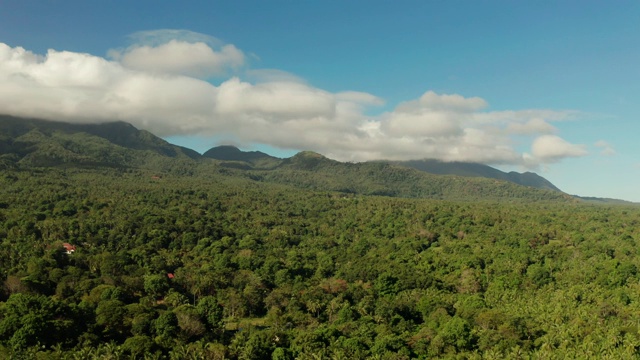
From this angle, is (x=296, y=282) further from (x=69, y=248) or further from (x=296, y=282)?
(x=69, y=248)

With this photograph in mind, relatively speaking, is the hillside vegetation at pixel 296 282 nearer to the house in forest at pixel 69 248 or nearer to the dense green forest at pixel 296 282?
the dense green forest at pixel 296 282

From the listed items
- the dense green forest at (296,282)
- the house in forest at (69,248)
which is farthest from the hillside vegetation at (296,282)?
the house in forest at (69,248)

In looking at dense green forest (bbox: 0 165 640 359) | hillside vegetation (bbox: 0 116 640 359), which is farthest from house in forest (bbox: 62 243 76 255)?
dense green forest (bbox: 0 165 640 359)

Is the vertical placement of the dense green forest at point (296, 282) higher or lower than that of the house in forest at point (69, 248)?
higher

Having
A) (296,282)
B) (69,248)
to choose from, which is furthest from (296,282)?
(69,248)

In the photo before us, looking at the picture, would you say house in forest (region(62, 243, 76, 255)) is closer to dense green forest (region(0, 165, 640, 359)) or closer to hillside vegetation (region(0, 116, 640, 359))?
hillside vegetation (region(0, 116, 640, 359))

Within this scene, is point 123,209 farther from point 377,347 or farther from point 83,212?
point 377,347

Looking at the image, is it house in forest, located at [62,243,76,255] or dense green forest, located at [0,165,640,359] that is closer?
dense green forest, located at [0,165,640,359]

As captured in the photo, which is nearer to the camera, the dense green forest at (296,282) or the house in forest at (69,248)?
the dense green forest at (296,282)

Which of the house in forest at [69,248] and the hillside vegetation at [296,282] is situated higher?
the hillside vegetation at [296,282]
